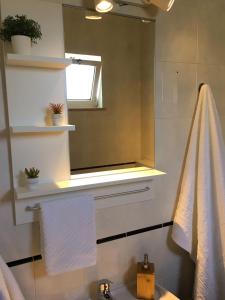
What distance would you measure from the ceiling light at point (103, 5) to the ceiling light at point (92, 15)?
0.19 feet

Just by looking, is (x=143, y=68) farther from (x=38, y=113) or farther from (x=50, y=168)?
(x=50, y=168)

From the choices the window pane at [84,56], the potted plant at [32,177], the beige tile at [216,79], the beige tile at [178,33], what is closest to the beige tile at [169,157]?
the beige tile at [216,79]

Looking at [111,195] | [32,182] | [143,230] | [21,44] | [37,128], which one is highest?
[21,44]

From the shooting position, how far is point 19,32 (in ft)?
3.67

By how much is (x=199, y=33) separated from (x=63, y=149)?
1.09 meters

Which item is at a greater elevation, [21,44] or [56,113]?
[21,44]

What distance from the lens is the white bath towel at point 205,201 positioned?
1.62 metres

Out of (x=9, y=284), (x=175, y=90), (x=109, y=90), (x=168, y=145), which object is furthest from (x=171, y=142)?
(x=9, y=284)

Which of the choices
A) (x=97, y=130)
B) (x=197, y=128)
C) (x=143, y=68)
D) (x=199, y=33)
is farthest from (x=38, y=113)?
(x=199, y=33)

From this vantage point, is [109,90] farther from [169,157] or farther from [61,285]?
[61,285]

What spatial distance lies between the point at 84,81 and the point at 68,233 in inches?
30.2

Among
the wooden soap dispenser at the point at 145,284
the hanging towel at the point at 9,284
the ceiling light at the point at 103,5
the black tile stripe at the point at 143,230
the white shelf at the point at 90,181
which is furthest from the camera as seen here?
the black tile stripe at the point at 143,230

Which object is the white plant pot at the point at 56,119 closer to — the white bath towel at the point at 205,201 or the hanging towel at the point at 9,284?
the hanging towel at the point at 9,284

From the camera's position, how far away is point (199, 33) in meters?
1.67
